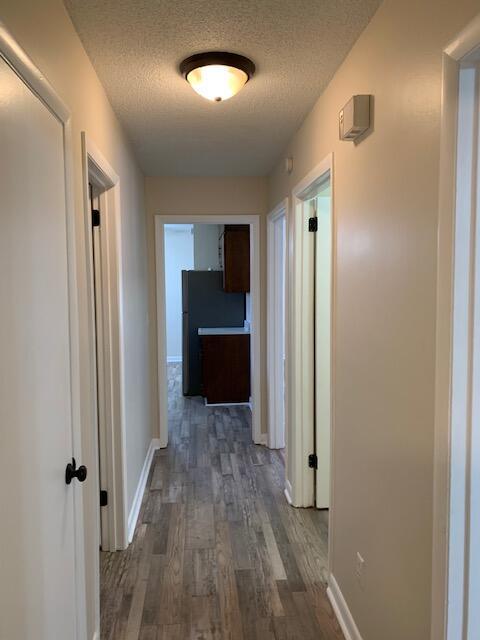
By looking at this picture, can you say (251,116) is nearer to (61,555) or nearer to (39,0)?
(39,0)

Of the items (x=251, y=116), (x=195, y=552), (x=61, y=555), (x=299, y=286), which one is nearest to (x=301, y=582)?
(x=195, y=552)

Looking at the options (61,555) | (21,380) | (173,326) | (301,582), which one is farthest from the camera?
(173,326)

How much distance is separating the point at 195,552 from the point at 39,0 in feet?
8.55

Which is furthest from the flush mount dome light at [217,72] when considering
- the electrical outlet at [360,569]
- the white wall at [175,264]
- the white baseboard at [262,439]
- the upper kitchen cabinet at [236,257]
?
the white wall at [175,264]

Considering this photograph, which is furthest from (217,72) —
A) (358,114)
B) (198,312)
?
(198,312)

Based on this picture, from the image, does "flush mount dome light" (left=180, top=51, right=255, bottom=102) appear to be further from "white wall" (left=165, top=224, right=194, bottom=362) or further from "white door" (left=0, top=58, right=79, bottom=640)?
"white wall" (left=165, top=224, right=194, bottom=362)

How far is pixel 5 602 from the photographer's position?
3.37 ft

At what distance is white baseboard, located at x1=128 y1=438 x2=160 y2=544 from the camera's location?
2.92 meters

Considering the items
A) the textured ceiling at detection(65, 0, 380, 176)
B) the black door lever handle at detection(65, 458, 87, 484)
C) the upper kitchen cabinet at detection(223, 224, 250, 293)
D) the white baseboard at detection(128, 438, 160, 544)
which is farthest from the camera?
the upper kitchen cabinet at detection(223, 224, 250, 293)

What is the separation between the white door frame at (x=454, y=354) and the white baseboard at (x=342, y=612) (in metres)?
0.89

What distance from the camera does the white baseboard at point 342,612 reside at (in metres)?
2.00

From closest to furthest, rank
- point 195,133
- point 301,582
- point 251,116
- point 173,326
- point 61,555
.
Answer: point 61,555 < point 301,582 < point 251,116 < point 195,133 < point 173,326

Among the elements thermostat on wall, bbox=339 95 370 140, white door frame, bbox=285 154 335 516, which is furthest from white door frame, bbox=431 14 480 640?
white door frame, bbox=285 154 335 516

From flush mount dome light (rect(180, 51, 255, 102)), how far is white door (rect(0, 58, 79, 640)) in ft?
2.49
